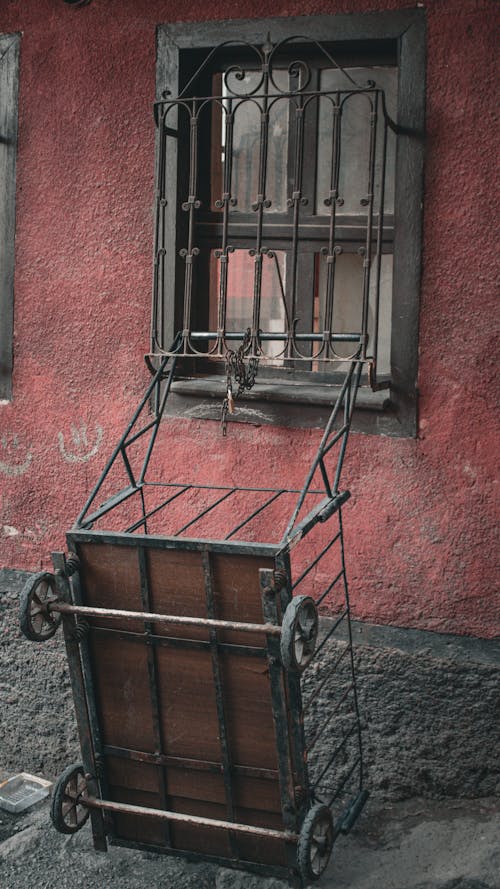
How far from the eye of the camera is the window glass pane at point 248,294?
4504mm

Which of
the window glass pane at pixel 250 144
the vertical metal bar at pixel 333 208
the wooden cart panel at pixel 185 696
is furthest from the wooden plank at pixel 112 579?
the window glass pane at pixel 250 144

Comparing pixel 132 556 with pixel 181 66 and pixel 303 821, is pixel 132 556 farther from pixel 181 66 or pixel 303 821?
pixel 181 66

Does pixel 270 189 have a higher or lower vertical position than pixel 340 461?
higher

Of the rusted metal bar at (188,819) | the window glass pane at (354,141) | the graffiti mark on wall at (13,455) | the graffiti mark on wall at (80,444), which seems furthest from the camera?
the graffiti mark on wall at (13,455)

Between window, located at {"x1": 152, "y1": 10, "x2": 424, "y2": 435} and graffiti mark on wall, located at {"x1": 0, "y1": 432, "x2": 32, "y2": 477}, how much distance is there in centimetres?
88

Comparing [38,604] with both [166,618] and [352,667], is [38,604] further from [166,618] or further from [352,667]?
[352,667]

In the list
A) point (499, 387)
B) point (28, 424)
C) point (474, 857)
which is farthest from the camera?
point (28, 424)

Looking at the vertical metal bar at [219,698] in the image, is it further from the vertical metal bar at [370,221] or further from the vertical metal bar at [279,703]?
the vertical metal bar at [370,221]

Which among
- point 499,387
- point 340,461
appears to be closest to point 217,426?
point 340,461

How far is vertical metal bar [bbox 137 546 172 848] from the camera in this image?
11.5ft

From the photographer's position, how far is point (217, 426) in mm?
4422

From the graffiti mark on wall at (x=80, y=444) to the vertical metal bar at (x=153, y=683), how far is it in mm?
1296

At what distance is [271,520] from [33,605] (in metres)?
1.22

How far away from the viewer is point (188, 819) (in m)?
3.62
